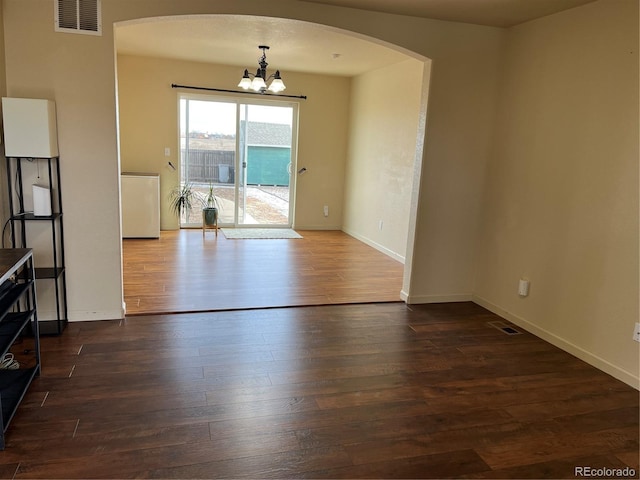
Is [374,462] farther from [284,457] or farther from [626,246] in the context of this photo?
[626,246]

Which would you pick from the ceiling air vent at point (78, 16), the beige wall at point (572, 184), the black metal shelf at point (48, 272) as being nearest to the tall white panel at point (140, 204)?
the black metal shelf at point (48, 272)

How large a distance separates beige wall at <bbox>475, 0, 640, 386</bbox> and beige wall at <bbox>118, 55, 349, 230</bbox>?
12.7 ft

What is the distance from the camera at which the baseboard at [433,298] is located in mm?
4195

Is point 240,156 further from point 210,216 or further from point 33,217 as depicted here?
point 33,217

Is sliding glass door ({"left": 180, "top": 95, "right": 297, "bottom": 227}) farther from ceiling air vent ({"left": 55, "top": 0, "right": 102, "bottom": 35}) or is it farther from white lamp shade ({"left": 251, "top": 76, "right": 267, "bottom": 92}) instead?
ceiling air vent ({"left": 55, "top": 0, "right": 102, "bottom": 35})

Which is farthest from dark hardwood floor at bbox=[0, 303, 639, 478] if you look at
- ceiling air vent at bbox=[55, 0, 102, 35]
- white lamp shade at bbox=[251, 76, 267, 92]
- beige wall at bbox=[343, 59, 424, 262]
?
white lamp shade at bbox=[251, 76, 267, 92]

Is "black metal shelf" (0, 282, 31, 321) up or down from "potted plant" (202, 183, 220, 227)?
up

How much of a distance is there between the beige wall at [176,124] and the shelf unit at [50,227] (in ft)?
12.3

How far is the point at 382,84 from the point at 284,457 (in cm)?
543

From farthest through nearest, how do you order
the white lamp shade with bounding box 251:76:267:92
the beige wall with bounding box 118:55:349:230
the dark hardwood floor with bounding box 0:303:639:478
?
the beige wall with bounding box 118:55:349:230
the white lamp shade with bounding box 251:76:267:92
the dark hardwood floor with bounding box 0:303:639:478

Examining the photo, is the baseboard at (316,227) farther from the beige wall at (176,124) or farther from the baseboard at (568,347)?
the baseboard at (568,347)

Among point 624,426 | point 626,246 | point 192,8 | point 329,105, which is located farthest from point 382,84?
point 624,426

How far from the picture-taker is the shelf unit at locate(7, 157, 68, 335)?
308 centimetres

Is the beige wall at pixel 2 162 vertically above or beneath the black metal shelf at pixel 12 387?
above
